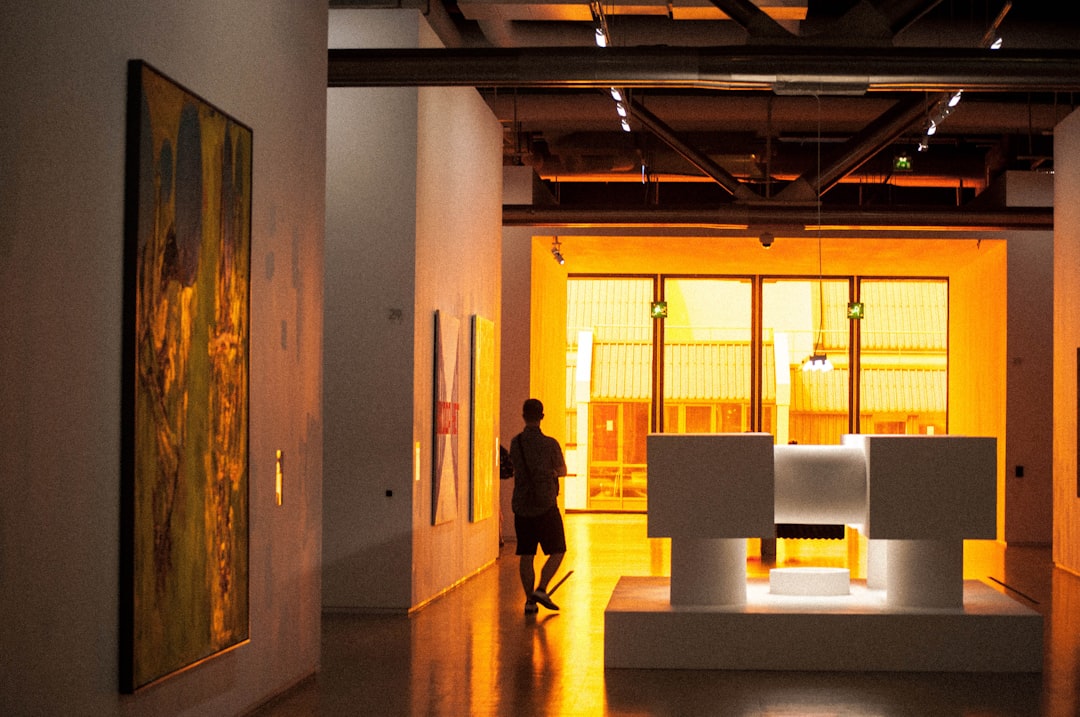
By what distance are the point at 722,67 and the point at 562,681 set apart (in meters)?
3.84

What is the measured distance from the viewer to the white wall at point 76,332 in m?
4.27

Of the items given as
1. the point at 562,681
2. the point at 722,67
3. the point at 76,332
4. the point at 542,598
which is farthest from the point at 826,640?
the point at 76,332

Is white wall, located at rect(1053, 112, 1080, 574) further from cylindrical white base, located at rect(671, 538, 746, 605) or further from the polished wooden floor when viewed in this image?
cylindrical white base, located at rect(671, 538, 746, 605)

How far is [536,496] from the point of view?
10375 millimetres

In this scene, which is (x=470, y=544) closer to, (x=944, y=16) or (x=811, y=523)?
(x=811, y=523)

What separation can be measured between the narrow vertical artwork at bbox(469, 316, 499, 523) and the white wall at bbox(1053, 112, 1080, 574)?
568 cm

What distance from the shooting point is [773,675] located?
7.90 m

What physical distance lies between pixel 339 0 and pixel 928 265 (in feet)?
42.9

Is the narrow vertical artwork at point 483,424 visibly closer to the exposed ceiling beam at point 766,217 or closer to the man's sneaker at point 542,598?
the man's sneaker at point 542,598

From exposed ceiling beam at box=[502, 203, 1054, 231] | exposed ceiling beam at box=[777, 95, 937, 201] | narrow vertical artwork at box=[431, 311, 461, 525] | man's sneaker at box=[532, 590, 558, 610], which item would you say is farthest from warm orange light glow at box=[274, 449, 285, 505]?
exposed ceiling beam at box=[502, 203, 1054, 231]

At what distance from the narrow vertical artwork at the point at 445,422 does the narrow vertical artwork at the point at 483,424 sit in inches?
28.4

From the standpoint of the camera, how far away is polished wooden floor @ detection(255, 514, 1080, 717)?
686 cm

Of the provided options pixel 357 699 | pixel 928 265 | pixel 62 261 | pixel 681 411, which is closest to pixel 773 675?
pixel 357 699

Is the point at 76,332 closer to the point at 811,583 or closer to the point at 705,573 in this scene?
the point at 705,573
